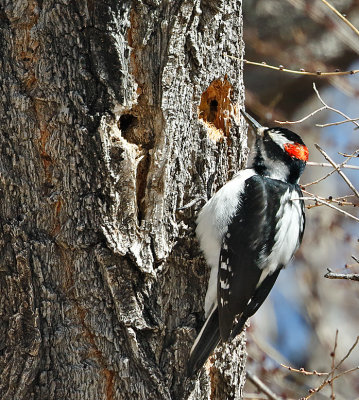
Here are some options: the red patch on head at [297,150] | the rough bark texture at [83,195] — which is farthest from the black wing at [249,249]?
the rough bark texture at [83,195]

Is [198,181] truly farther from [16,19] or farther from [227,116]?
[16,19]

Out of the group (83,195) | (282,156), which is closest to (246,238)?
(282,156)

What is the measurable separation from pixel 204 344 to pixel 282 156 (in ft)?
4.31

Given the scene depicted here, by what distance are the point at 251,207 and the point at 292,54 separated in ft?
10.0

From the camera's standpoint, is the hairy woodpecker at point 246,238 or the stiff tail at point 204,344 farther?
the hairy woodpecker at point 246,238

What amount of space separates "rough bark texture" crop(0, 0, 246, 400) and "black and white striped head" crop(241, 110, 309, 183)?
3.54 feet

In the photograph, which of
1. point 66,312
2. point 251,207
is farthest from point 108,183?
point 251,207

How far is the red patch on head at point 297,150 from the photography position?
3689mm

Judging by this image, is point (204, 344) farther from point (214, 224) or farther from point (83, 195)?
point (83, 195)

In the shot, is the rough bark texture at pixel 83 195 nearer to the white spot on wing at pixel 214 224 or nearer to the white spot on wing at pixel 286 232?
the white spot on wing at pixel 214 224

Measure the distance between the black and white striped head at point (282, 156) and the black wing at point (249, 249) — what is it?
27cm

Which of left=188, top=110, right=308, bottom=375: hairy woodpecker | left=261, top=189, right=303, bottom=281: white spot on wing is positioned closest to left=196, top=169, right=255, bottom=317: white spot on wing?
left=188, top=110, right=308, bottom=375: hairy woodpecker

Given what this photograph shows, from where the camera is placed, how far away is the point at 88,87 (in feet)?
8.57

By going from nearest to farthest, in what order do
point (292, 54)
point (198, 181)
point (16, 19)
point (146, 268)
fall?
point (16, 19) < point (146, 268) < point (198, 181) < point (292, 54)
